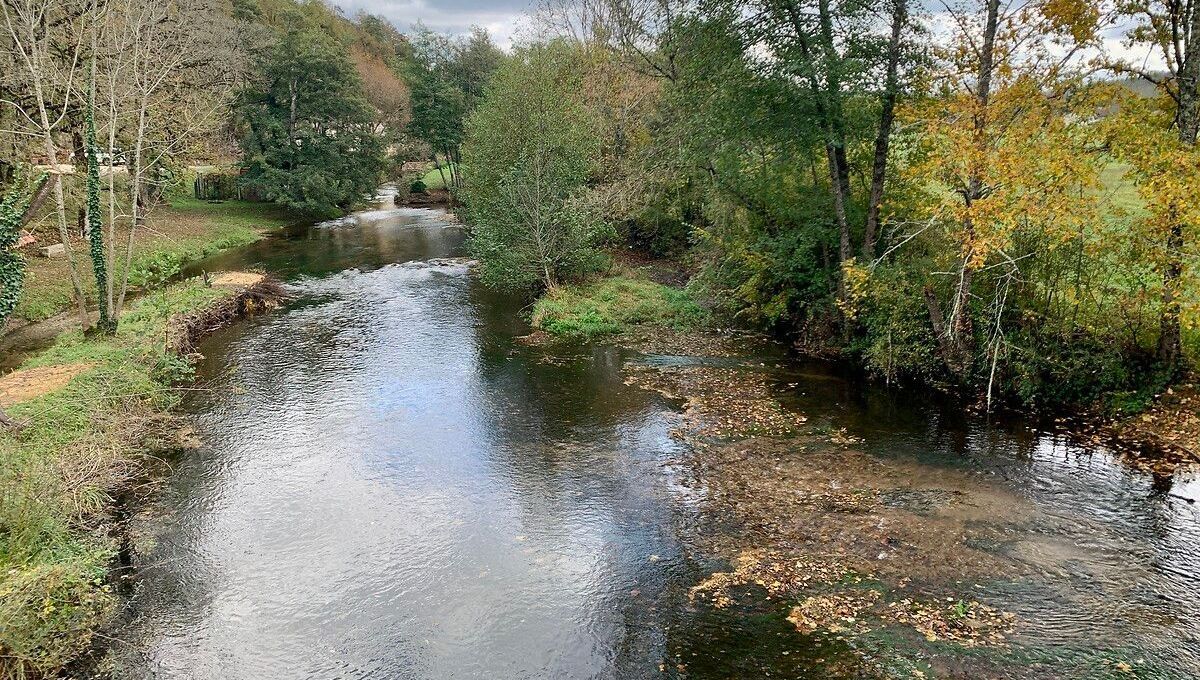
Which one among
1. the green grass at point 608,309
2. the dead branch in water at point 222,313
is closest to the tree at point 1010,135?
the green grass at point 608,309

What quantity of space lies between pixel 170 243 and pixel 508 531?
3255 centimetres

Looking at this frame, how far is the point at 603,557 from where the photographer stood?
11469mm

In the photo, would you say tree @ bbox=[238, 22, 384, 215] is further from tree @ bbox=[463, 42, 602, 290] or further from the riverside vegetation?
tree @ bbox=[463, 42, 602, 290]

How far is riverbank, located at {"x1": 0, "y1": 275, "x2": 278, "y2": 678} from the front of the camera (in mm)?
8977

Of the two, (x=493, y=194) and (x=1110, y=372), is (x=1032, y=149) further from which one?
(x=493, y=194)

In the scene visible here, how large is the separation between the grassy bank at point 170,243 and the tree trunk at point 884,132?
76.0 ft

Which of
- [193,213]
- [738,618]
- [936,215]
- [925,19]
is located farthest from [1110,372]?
[193,213]

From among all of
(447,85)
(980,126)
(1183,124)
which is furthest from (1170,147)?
(447,85)

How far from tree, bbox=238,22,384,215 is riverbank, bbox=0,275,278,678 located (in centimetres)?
2698

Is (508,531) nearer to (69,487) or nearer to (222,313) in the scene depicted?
(69,487)

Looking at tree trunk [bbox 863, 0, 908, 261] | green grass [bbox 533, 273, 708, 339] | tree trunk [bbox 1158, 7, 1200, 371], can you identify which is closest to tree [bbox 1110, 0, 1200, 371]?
tree trunk [bbox 1158, 7, 1200, 371]

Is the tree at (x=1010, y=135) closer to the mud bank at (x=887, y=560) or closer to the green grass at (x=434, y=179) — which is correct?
the mud bank at (x=887, y=560)

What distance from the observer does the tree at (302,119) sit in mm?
46812

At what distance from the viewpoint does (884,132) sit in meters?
18.6
